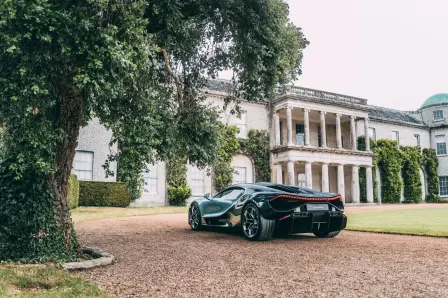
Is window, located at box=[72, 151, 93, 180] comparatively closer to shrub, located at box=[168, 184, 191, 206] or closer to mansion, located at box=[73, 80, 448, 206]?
mansion, located at box=[73, 80, 448, 206]

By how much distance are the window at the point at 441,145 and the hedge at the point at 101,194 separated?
3447 cm

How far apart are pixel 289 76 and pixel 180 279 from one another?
677 centimetres

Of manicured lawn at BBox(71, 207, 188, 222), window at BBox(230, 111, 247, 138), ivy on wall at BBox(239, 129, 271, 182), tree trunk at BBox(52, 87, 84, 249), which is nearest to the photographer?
tree trunk at BBox(52, 87, 84, 249)

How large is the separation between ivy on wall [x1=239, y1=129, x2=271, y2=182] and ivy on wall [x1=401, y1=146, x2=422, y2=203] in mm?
15188

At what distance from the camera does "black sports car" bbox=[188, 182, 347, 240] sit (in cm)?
710

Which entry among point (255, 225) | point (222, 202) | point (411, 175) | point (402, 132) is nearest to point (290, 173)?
point (411, 175)

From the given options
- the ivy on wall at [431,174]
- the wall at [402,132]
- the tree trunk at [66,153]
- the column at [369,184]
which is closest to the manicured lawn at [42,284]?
the tree trunk at [66,153]

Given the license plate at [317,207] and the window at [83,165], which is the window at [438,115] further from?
the license plate at [317,207]

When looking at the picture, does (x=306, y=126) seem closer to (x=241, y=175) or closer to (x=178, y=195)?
(x=241, y=175)

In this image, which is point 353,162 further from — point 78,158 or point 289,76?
point 289,76

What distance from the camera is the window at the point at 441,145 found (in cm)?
3978

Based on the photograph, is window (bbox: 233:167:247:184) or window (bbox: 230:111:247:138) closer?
window (bbox: 233:167:247:184)

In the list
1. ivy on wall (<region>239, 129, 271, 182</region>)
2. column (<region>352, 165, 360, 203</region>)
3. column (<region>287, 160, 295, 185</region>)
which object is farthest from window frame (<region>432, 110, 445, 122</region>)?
ivy on wall (<region>239, 129, 271, 182</region>)

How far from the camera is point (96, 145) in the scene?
77.5ft
